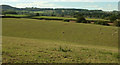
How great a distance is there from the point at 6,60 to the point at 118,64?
6652 millimetres

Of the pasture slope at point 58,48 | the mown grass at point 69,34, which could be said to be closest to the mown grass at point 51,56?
the pasture slope at point 58,48

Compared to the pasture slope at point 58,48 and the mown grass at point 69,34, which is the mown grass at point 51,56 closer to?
the pasture slope at point 58,48

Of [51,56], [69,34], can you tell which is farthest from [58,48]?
[69,34]

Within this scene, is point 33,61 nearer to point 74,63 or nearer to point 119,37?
point 74,63

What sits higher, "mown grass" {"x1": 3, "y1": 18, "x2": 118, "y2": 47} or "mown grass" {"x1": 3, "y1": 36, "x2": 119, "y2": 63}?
"mown grass" {"x1": 3, "y1": 36, "x2": 119, "y2": 63}

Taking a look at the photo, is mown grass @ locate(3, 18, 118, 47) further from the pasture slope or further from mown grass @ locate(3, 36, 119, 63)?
mown grass @ locate(3, 36, 119, 63)

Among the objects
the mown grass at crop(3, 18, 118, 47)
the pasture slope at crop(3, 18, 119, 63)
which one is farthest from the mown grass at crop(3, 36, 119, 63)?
the mown grass at crop(3, 18, 118, 47)

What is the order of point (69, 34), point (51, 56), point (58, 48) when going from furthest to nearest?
point (69, 34), point (58, 48), point (51, 56)

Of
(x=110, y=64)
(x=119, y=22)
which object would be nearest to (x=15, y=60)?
(x=110, y=64)

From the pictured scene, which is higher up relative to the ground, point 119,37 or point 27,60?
point 27,60

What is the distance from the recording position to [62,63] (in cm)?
873

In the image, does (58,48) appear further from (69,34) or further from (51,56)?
(69,34)

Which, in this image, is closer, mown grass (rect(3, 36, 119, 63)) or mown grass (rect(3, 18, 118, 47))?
mown grass (rect(3, 36, 119, 63))

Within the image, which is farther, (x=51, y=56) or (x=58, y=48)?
(x=58, y=48)
